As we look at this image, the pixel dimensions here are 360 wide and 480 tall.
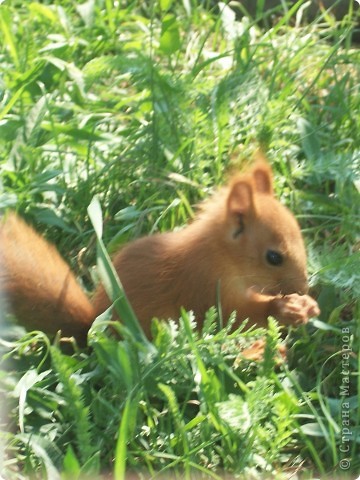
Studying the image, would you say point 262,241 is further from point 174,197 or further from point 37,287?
point 37,287

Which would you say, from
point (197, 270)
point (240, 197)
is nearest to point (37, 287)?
point (197, 270)

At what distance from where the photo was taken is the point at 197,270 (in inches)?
129

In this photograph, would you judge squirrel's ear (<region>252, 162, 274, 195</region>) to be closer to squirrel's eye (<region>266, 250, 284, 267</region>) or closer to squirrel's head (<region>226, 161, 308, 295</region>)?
→ squirrel's head (<region>226, 161, 308, 295</region>)

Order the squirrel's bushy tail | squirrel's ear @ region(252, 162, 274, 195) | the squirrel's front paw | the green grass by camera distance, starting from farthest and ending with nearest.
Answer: squirrel's ear @ region(252, 162, 274, 195)
the squirrel's front paw
the squirrel's bushy tail
the green grass

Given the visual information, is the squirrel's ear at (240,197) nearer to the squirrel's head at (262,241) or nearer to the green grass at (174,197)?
the squirrel's head at (262,241)

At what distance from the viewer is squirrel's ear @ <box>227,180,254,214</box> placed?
3.27 metres

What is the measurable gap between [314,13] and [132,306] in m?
2.45

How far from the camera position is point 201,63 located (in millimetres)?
4156

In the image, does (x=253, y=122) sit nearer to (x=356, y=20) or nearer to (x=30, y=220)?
(x=30, y=220)

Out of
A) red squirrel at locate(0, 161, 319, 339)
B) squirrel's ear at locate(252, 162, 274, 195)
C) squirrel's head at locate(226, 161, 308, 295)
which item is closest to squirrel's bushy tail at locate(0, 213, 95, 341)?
red squirrel at locate(0, 161, 319, 339)

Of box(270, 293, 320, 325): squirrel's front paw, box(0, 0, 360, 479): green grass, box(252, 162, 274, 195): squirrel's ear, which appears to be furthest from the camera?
box(252, 162, 274, 195): squirrel's ear

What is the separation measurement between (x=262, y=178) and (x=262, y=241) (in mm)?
246

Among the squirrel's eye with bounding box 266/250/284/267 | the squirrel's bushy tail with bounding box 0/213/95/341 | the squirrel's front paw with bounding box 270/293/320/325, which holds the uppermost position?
the squirrel's bushy tail with bounding box 0/213/95/341

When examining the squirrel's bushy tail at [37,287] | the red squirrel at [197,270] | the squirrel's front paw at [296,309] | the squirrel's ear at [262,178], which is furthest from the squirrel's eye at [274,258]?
the squirrel's bushy tail at [37,287]
